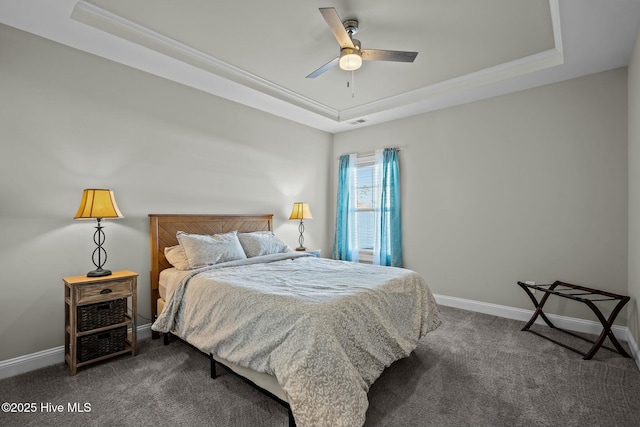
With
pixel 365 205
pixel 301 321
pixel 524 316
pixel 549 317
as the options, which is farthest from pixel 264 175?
pixel 549 317

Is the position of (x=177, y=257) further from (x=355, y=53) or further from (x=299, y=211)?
(x=355, y=53)

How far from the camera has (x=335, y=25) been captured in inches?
88.0

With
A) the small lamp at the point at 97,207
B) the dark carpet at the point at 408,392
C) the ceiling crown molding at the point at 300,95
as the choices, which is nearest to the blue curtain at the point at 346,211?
the ceiling crown molding at the point at 300,95

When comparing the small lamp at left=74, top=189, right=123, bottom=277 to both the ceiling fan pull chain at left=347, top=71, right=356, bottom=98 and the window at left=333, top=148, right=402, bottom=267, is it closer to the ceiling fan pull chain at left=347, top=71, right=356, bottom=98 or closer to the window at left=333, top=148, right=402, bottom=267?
the ceiling fan pull chain at left=347, top=71, right=356, bottom=98

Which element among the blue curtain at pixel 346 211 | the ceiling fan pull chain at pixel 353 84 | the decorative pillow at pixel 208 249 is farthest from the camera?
the blue curtain at pixel 346 211

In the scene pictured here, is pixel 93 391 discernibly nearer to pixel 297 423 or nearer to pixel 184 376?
pixel 184 376

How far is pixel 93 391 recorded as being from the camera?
2184 millimetres

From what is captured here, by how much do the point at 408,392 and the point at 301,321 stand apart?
1.02 meters

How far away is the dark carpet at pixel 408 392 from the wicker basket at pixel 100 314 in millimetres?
342

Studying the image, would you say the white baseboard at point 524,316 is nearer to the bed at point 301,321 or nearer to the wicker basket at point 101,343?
the bed at point 301,321

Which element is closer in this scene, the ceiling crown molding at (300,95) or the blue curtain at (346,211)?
the ceiling crown molding at (300,95)

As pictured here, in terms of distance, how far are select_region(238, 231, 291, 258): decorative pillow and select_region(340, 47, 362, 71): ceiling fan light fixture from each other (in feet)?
7.01

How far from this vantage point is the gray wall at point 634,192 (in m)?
2.58

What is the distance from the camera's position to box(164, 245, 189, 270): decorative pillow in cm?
303
